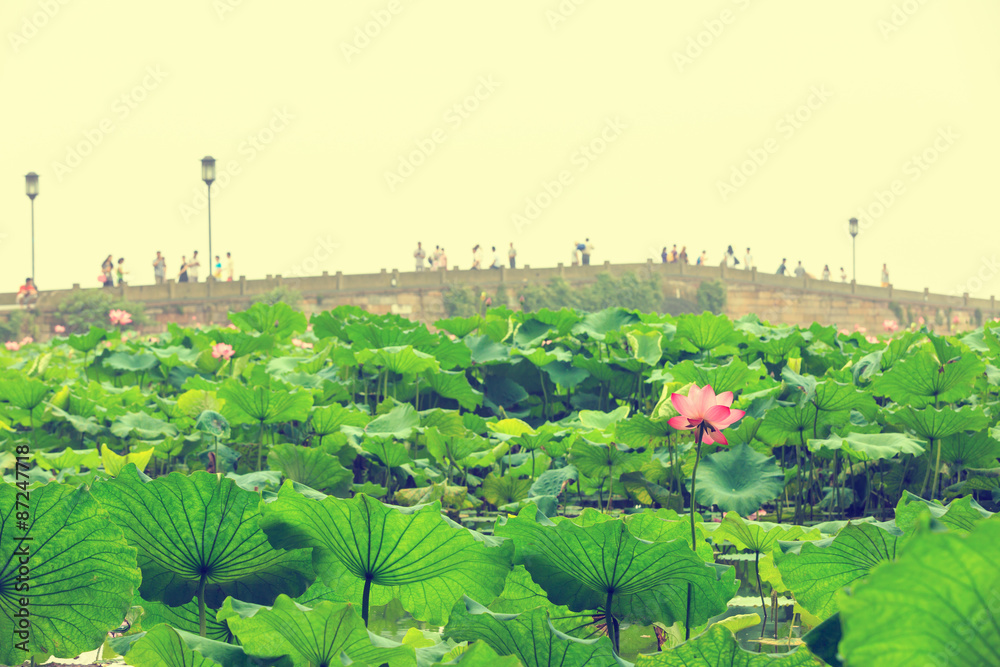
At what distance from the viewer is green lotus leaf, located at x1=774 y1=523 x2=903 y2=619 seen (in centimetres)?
141

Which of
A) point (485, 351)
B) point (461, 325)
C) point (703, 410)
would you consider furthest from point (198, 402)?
point (703, 410)

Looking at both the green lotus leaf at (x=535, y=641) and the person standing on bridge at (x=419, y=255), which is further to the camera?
the person standing on bridge at (x=419, y=255)

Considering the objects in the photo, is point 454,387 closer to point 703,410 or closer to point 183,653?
point 703,410

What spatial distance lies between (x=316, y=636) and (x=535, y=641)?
0.24 meters

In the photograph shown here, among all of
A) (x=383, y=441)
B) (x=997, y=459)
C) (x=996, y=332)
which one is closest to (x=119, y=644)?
(x=383, y=441)

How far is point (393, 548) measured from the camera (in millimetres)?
1343

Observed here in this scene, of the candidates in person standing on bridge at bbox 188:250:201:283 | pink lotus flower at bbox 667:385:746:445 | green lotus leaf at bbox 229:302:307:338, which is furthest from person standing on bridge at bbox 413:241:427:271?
pink lotus flower at bbox 667:385:746:445

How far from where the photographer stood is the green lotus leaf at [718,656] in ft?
3.26

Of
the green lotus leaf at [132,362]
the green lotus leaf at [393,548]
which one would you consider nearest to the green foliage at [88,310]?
the green lotus leaf at [132,362]

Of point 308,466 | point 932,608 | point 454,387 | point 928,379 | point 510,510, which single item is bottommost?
point 510,510

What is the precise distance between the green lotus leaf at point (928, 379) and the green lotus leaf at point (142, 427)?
2549 millimetres

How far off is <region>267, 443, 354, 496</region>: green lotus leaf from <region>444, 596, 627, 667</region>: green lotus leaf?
2003 mm

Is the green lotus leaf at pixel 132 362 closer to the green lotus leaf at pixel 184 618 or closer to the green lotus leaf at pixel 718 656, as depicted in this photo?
the green lotus leaf at pixel 184 618

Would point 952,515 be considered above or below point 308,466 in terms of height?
above
